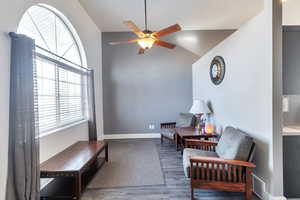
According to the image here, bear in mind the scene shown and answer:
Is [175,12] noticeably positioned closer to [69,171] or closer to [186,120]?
[186,120]

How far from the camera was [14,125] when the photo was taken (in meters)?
1.83

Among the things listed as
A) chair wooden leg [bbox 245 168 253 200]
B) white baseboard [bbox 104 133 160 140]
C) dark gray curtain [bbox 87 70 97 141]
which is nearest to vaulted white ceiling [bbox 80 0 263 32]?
dark gray curtain [bbox 87 70 97 141]

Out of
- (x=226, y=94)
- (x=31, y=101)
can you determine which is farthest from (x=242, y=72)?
(x=31, y=101)

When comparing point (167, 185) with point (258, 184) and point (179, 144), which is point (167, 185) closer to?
point (258, 184)

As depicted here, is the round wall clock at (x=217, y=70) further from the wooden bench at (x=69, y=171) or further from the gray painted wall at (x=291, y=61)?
the wooden bench at (x=69, y=171)

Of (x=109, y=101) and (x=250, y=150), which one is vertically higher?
(x=109, y=101)

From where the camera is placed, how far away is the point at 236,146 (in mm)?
2236

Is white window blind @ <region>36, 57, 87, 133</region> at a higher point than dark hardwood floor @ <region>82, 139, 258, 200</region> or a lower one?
higher

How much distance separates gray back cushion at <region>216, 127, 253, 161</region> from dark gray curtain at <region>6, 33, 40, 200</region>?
7.82 feet

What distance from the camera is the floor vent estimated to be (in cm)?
220

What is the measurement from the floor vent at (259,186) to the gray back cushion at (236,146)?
396 millimetres

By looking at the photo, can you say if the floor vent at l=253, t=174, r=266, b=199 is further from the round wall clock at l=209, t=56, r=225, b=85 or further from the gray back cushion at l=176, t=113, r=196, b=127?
the gray back cushion at l=176, t=113, r=196, b=127

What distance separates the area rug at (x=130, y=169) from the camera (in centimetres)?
271

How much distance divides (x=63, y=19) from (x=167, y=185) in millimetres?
3529
